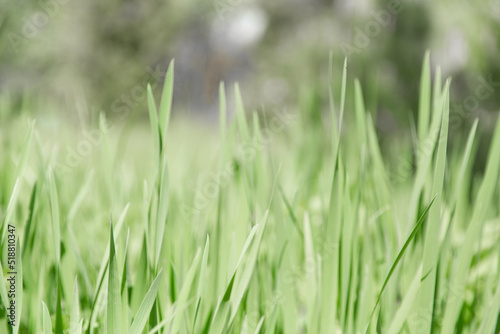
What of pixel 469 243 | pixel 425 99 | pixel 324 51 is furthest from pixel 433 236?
pixel 324 51

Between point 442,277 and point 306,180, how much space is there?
1.43 feet

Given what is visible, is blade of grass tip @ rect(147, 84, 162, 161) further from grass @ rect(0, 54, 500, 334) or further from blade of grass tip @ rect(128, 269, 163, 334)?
blade of grass tip @ rect(128, 269, 163, 334)

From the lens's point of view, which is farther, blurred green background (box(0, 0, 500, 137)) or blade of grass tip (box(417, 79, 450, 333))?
blurred green background (box(0, 0, 500, 137))

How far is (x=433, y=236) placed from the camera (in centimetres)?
31

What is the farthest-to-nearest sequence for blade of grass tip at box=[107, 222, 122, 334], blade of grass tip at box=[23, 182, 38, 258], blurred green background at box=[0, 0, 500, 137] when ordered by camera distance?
blurred green background at box=[0, 0, 500, 137], blade of grass tip at box=[23, 182, 38, 258], blade of grass tip at box=[107, 222, 122, 334]

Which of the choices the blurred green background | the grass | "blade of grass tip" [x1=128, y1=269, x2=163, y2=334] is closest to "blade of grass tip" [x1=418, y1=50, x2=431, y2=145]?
the grass

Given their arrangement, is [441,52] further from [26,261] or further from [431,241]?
[26,261]

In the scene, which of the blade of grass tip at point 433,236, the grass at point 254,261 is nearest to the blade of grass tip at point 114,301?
the grass at point 254,261

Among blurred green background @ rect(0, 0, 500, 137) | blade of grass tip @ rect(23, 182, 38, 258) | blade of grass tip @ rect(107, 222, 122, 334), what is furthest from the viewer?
blurred green background @ rect(0, 0, 500, 137)

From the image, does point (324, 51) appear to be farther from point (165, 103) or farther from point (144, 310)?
point (144, 310)

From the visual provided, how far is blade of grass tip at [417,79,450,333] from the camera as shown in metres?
0.30

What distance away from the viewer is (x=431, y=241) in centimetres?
31

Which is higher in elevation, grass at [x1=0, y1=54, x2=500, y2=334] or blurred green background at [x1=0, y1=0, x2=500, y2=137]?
blurred green background at [x1=0, y1=0, x2=500, y2=137]

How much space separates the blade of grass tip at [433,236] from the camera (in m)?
0.30
